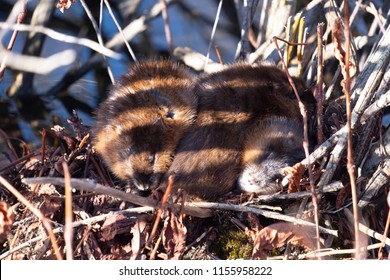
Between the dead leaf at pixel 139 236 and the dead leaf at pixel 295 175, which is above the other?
the dead leaf at pixel 295 175

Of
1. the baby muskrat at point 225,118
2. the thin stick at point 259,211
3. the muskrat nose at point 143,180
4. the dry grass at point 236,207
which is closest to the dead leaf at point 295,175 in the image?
the dry grass at point 236,207

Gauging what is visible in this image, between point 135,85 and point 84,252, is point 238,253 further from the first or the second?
point 135,85

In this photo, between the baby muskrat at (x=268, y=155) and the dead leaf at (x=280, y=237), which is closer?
the dead leaf at (x=280, y=237)

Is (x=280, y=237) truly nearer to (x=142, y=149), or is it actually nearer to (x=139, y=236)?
(x=139, y=236)

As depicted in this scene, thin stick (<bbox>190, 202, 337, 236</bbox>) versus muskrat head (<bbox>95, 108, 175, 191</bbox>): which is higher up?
muskrat head (<bbox>95, 108, 175, 191</bbox>)

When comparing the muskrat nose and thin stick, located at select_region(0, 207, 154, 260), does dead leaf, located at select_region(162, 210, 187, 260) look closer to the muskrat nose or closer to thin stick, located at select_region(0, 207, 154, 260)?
thin stick, located at select_region(0, 207, 154, 260)

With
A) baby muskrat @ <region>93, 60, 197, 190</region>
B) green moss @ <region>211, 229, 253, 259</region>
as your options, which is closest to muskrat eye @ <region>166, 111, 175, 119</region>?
baby muskrat @ <region>93, 60, 197, 190</region>

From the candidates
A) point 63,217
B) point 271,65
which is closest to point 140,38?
point 271,65

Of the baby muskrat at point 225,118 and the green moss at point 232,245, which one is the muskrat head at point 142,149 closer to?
the baby muskrat at point 225,118
